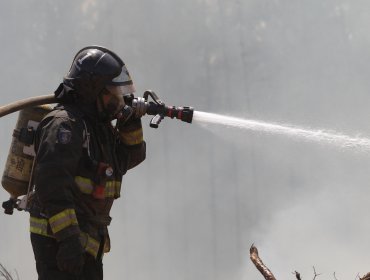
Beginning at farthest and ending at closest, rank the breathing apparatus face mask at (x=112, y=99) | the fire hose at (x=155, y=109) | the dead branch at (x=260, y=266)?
the dead branch at (x=260, y=266)
the fire hose at (x=155, y=109)
the breathing apparatus face mask at (x=112, y=99)

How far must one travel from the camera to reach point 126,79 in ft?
19.7

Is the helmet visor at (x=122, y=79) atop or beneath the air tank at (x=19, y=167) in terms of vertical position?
atop

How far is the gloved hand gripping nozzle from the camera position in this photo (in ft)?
20.9

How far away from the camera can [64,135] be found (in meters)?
5.21

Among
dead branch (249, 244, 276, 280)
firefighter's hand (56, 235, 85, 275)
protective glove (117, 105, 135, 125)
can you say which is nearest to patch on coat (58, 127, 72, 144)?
firefighter's hand (56, 235, 85, 275)

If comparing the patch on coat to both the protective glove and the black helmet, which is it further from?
the protective glove

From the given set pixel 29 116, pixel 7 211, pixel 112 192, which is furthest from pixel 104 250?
pixel 29 116

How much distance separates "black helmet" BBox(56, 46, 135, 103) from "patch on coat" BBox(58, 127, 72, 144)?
2.01ft

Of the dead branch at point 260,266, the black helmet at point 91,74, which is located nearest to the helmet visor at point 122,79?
the black helmet at point 91,74

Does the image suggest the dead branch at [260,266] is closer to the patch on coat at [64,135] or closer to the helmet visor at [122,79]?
the helmet visor at [122,79]

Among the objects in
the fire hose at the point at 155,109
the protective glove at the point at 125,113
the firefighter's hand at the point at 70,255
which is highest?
the fire hose at the point at 155,109

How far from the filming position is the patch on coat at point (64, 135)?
519cm

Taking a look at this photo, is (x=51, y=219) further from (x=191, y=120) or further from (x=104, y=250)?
(x=191, y=120)

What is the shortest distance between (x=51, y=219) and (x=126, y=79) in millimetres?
1531
